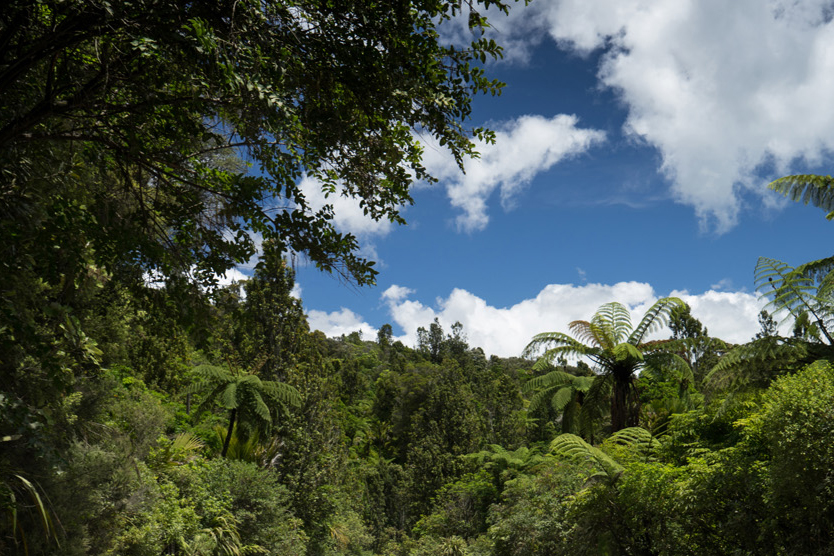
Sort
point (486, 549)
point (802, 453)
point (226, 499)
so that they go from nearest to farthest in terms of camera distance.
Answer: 1. point (802, 453)
2. point (226, 499)
3. point (486, 549)

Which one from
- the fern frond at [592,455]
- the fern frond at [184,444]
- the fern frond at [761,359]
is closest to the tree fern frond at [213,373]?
the fern frond at [184,444]

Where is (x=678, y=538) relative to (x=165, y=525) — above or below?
above

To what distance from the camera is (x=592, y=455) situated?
836cm

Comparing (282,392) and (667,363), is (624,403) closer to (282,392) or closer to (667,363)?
(667,363)

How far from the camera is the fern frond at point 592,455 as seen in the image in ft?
25.7

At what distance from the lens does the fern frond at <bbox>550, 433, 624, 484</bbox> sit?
7.84 m

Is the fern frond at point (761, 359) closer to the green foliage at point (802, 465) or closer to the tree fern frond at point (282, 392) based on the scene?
the green foliage at point (802, 465)

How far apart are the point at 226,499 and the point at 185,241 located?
10088 mm

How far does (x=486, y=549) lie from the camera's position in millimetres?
16750

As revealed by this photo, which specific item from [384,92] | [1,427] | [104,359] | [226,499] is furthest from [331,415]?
[384,92]

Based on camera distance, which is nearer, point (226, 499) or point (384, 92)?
point (384, 92)

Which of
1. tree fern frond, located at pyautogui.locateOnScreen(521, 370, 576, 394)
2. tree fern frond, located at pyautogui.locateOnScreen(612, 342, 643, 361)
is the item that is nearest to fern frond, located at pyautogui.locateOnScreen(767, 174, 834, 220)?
tree fern frond, located at pyautogui.locateOnScreen(612, 342, 643, 361)

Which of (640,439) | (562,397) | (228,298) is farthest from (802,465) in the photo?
(562,397)

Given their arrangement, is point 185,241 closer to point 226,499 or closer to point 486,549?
point 226,499
